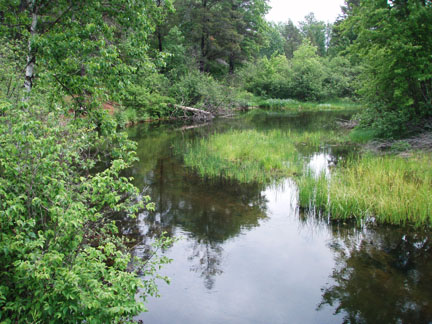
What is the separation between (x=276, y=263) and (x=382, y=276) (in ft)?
5.74

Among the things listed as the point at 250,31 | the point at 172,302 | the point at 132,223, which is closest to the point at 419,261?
the point at 172,302

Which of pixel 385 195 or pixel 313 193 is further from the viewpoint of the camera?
pixel 313 193

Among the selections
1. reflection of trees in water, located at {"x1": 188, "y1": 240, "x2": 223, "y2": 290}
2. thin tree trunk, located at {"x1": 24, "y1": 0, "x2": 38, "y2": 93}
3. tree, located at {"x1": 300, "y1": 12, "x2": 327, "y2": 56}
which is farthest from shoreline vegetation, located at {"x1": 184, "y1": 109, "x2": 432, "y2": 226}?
tree, located at {"x1": 300, "y1": 12, "x2": 327, "y2": 56}

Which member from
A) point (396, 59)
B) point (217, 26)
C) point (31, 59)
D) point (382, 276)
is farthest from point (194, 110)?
point (382, 276)

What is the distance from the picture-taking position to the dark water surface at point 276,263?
494 centimetres

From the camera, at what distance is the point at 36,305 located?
2.97m

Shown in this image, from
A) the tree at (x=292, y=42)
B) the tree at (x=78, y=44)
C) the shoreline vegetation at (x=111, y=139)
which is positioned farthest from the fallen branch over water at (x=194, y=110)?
the tree at (x=292, y=42)

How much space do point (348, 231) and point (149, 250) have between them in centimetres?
411

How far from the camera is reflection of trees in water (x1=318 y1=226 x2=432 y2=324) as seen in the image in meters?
4.78

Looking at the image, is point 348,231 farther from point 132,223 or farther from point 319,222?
point 132,223

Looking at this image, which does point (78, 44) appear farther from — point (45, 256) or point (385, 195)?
point (385, 195)

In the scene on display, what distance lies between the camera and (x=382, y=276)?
5574mm

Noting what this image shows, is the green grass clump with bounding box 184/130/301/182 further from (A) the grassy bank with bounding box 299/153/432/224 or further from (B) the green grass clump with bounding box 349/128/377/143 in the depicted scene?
(B) the green grass clump with bounding box 349/128/377/143

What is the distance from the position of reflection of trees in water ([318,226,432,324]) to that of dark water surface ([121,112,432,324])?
14mm
